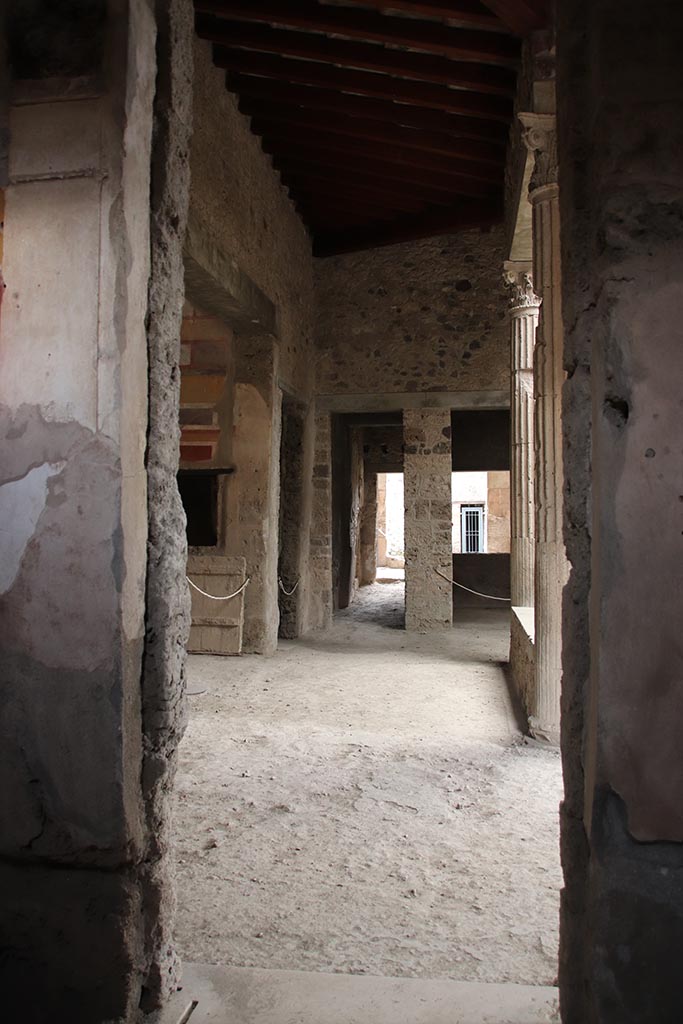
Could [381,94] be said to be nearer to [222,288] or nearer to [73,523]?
[222,288]

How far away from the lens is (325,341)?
29.3 feet

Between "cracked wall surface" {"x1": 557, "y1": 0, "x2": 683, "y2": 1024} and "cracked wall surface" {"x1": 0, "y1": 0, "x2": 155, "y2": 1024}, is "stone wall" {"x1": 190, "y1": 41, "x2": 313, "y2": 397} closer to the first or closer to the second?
"cracked wall surface" {"x1": 0, "y1": 0, "x2": 155, "y2": 1024}

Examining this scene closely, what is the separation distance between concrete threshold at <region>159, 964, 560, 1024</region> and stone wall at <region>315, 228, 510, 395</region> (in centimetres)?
733

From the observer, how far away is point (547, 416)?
4496mm

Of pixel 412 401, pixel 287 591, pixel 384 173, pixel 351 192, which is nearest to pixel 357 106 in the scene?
pixel 384 173

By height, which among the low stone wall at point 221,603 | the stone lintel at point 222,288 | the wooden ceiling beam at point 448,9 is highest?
the wooden ceiling beam at point 448,9

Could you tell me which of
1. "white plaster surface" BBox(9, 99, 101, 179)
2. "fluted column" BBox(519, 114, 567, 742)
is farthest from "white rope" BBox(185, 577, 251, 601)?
"white plaster surface" BBox(9, 99, 101, 179)

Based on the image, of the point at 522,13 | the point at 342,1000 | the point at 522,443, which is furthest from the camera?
the point at 522,443

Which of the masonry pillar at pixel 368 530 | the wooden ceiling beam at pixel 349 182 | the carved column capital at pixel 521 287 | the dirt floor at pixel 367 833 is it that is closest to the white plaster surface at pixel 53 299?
the dirt floor at pixel 367 833

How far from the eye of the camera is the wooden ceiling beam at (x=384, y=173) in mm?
6926

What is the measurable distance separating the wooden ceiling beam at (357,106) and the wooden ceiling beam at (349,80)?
16cm

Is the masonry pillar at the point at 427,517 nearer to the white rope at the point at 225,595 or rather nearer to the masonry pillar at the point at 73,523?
the white rope at the point at 225,595

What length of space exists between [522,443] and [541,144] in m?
2.96

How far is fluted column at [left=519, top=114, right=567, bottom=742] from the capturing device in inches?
171
